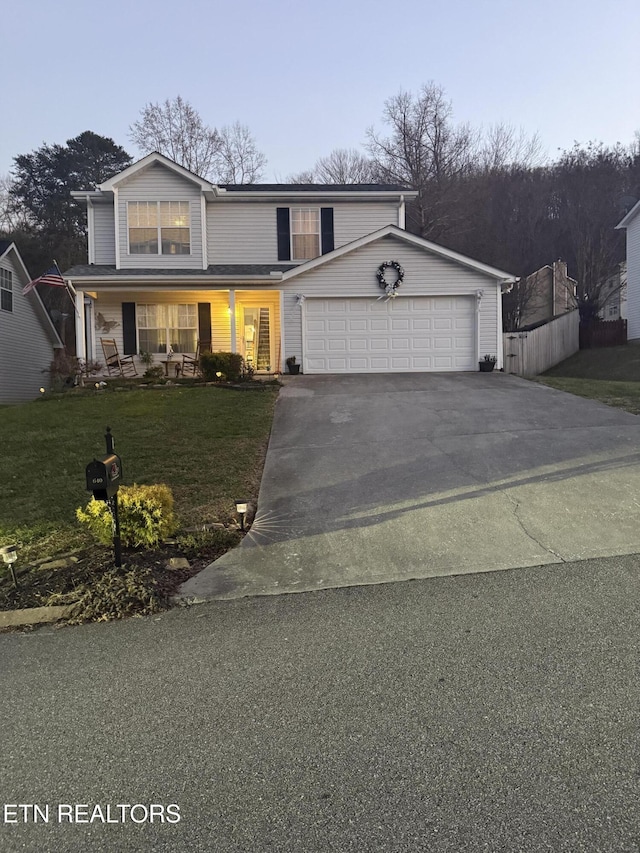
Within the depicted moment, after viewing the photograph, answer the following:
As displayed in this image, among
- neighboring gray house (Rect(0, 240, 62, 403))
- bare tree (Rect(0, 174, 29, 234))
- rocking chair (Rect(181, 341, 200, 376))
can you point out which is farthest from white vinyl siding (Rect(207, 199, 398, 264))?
bare tree (Rect(0, 174, 29, 234))

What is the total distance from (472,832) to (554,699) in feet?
3.25

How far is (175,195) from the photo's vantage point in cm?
1716

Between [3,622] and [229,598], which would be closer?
[3,622]

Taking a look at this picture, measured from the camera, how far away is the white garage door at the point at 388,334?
16.8m

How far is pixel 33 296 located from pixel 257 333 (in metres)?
11.1

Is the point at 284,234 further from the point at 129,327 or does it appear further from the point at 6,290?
the point at 6,290

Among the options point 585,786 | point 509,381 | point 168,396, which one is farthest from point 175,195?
point 585,786

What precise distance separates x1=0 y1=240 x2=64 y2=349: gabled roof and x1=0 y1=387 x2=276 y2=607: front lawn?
31.6ft

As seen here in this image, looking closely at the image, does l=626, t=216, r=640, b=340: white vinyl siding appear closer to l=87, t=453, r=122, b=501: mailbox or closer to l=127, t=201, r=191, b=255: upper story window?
l=127, t=201, r=191, b=255: upper story window

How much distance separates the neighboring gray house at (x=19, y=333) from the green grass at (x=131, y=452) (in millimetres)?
8898

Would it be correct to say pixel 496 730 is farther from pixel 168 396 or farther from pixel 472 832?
pixel 168 396

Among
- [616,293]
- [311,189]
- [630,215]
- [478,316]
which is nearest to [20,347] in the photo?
[311,189]

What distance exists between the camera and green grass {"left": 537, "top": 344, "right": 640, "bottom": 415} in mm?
11992

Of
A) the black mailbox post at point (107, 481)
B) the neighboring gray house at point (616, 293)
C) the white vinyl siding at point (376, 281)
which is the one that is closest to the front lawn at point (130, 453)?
the black mailbox post at point (107, 481)
